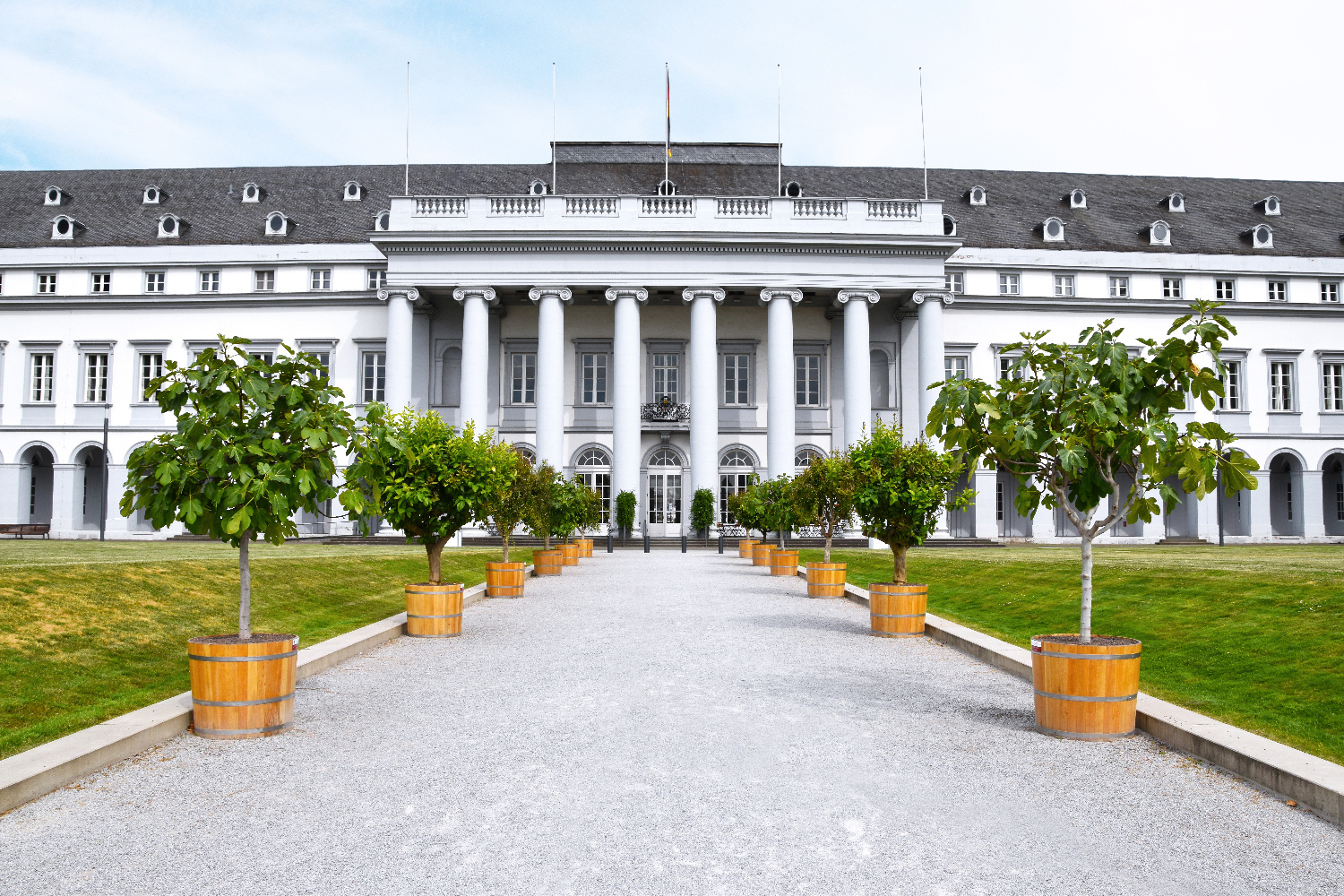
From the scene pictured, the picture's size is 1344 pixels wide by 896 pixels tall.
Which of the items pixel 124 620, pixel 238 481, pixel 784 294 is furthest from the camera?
pixel 784 294

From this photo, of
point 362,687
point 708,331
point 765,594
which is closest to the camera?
point 362,687

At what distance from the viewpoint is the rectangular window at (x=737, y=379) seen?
47281 mm

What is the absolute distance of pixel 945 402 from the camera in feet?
29.2

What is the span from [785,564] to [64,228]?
132 ft

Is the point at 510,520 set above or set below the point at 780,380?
below

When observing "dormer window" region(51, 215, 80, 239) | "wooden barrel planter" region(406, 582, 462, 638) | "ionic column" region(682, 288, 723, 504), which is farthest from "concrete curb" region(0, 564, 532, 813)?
"dormer window" region(51, 215, 80, 239)

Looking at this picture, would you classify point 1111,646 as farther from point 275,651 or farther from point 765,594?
point 765,594

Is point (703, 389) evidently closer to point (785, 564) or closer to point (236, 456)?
point (785, 564)

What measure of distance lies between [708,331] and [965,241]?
14.0 meters

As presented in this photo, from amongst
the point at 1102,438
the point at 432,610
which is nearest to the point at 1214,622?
the point at 1102,438

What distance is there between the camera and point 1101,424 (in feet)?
26.2

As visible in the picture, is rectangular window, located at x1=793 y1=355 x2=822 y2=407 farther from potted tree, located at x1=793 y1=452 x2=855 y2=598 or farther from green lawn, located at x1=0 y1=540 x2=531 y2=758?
green lawn, located at x1=0 y1=540 x2=531 y2=758

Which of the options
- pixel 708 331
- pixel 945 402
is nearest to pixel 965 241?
pixel 708 331

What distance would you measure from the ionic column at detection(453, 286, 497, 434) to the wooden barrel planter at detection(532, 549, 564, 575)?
1666 centimetres
